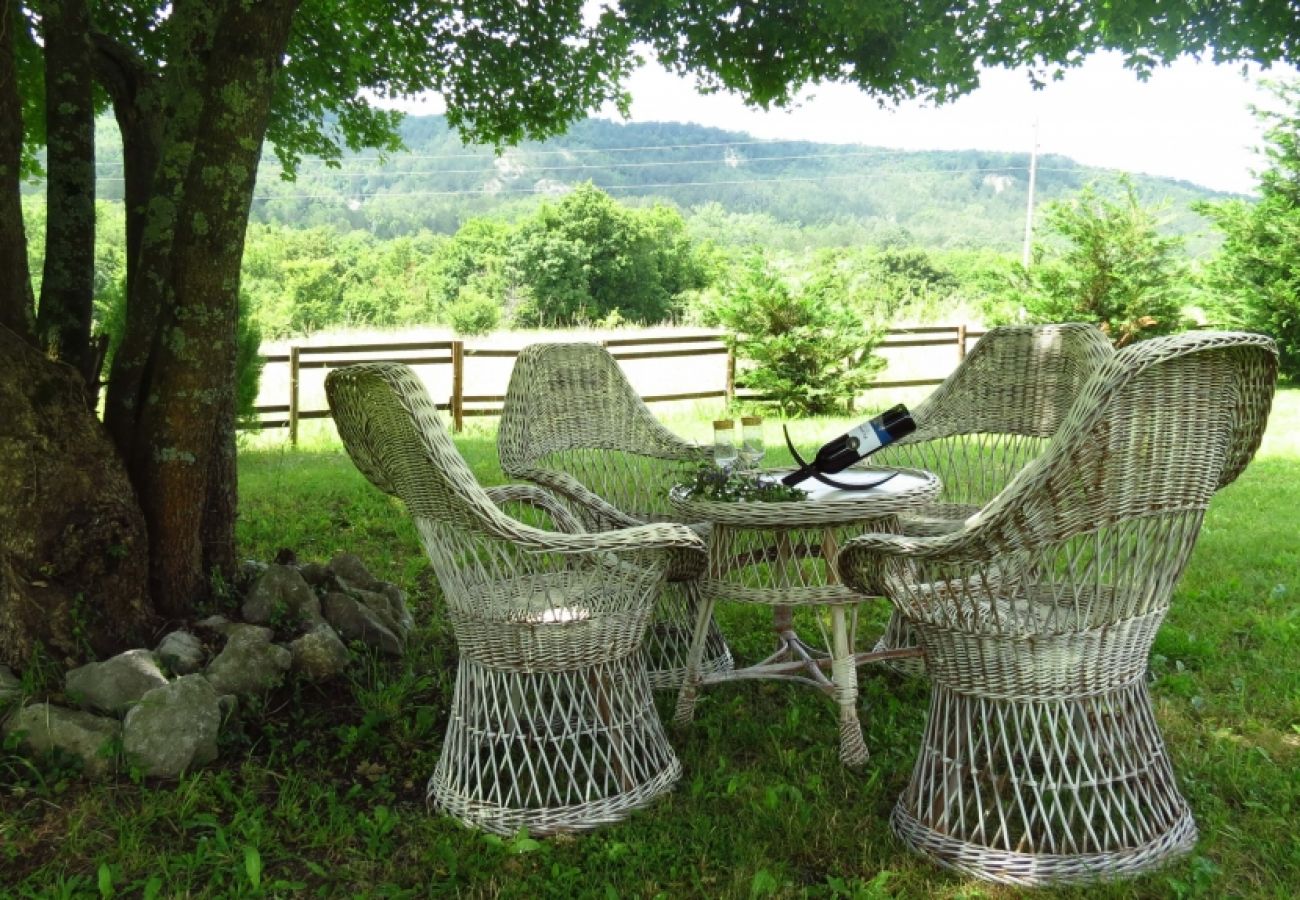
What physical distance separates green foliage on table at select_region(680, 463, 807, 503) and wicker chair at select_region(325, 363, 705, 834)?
236 millimetres

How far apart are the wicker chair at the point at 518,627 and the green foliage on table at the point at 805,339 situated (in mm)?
7255

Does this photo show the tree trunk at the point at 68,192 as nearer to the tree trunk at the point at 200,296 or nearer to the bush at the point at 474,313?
the tree trunk at the point at 200,296

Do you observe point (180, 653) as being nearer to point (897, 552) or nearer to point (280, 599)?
point (280, 599)

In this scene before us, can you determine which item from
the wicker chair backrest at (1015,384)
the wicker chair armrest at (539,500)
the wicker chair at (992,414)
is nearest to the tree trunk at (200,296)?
the wicker chair armrest at (539,500)

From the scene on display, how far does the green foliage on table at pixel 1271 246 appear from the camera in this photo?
11812mm

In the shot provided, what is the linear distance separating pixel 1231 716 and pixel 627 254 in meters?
35.4

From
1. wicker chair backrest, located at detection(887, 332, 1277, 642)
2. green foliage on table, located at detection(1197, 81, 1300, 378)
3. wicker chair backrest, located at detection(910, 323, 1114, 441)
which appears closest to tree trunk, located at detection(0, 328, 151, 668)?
wicker chair backrest, located at detection(887, 332, 1277, 642)

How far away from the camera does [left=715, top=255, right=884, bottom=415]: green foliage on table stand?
968cm

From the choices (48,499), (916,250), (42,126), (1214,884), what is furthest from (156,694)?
(916,250)

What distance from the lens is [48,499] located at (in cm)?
278

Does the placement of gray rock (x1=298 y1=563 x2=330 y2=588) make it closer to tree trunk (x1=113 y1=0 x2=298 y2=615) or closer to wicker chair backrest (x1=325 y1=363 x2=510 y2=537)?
tree trunk (x1=113 y1=0 x2=298 y2=615)

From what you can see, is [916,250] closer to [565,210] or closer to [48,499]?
[565,210]

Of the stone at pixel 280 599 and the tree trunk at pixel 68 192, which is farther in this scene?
the tree trunk at pixel 68 192

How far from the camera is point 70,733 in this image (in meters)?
2.50
